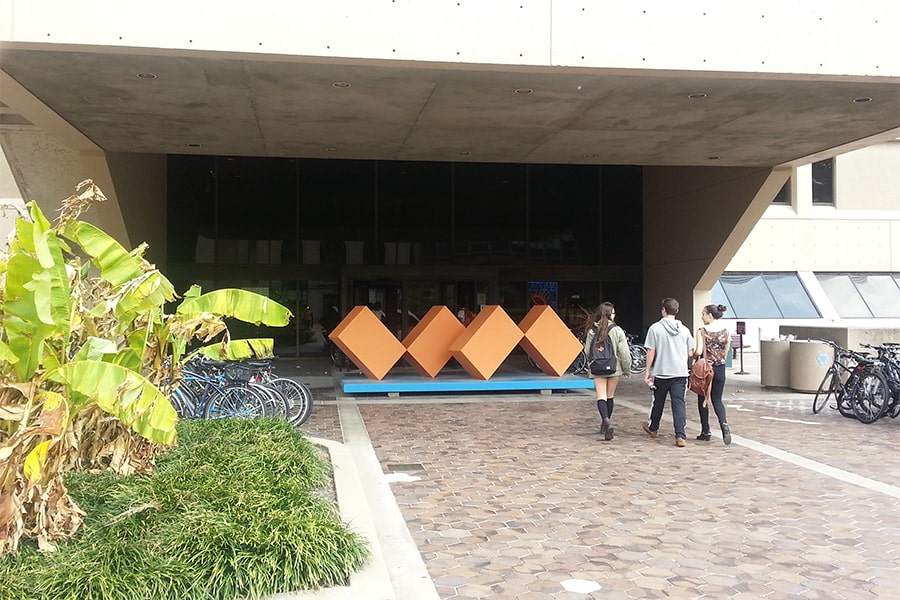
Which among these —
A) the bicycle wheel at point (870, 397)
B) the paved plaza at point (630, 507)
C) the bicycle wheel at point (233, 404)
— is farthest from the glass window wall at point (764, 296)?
the bicycle wheel at point (233, 404)

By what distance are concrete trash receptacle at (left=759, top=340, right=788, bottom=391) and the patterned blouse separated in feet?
22.1

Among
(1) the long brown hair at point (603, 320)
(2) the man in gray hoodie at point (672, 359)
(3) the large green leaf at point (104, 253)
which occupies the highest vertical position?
(3) the large green leaf at point (104, 253)

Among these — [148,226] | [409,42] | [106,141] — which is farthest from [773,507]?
[148,226]

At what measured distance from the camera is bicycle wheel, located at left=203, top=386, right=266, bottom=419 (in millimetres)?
9938

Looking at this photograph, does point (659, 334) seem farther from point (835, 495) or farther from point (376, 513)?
point (376, 513)

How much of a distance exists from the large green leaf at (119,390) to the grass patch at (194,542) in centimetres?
74

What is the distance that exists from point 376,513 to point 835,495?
420 centimetres

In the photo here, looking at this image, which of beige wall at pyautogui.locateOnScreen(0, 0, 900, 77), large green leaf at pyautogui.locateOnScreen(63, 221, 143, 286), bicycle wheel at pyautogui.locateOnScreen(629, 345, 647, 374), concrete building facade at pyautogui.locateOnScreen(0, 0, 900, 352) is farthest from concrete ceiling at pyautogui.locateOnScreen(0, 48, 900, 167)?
bicycle wheel at pyautogui.locateOnScreen(629, 345, 647, 374)

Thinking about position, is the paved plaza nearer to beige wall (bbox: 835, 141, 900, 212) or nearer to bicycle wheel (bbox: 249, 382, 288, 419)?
bicycle wheel (bbox: 249, 382, 288, 419)

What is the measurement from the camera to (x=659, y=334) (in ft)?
30.7

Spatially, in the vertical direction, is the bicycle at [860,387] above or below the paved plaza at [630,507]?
above

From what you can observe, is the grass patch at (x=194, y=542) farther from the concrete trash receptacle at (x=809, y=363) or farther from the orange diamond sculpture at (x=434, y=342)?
the concrete trash receptacle at (x=809, y=363)

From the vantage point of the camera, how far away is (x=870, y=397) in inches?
441

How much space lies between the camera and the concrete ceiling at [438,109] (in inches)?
397
